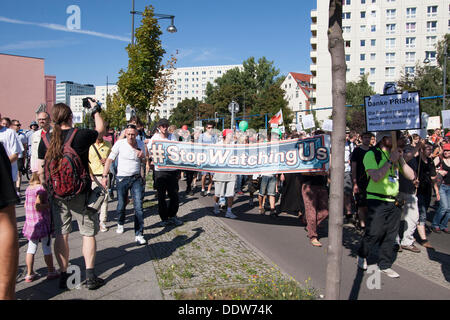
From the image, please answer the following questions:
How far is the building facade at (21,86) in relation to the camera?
170 feet

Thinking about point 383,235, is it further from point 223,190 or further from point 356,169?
point 223,190

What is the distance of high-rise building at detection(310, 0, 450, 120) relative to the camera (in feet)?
217

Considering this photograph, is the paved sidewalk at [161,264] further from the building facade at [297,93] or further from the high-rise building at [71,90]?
the high-rise building at [71,90]

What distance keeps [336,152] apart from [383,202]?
214 cm

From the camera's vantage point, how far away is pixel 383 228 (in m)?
4.82

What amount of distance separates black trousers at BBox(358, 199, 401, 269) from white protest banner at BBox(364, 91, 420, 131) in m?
1.09

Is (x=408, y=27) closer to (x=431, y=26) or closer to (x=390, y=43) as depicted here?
(x=431, y=26)

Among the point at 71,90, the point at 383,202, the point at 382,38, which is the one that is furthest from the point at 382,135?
the point at 71,90

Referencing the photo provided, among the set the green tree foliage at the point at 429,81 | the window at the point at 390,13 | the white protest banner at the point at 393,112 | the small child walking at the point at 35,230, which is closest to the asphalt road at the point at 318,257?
the white protest banner at the point at 393,112

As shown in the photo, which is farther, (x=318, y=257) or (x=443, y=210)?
(x=443, y=210)

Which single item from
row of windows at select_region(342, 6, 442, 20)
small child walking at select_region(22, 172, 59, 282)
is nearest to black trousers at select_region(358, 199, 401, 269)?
small child walking at select_region(22, 172, 59, 282)

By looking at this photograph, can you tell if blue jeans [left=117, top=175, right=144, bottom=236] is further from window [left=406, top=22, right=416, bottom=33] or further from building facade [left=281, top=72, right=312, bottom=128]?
window [left=406, top=22, right=416, bottom=33]

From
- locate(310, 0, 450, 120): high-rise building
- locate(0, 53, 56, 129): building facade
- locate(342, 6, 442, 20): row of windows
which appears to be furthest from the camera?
locate(310, 0, 450, 120): high-rise building

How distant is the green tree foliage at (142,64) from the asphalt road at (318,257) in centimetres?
927
